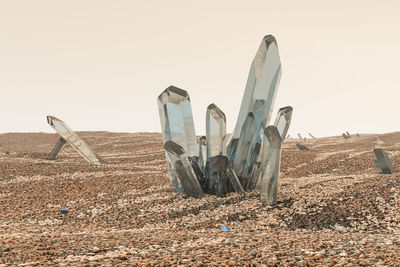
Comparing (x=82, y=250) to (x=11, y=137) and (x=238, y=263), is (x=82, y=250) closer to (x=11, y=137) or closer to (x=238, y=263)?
(x=238, y=263)

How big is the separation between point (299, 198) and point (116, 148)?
20.8 meters

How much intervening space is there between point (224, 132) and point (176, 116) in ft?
3.53

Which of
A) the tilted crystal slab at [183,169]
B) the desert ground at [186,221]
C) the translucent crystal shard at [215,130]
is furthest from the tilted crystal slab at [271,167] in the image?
the tilted crystal slab at [183,169]

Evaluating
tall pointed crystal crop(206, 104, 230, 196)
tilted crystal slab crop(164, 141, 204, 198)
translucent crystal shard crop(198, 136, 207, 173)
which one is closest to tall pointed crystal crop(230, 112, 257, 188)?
tall pointed crystal crop(206, 104, 230, 196)

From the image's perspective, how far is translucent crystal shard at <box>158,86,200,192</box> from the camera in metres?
8.84

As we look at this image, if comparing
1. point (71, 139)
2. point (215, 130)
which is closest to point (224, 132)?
point (215, 130)

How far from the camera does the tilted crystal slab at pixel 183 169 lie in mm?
8469

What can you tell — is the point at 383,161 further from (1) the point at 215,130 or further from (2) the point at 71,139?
(2) the point at 71,139

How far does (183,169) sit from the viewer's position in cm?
860

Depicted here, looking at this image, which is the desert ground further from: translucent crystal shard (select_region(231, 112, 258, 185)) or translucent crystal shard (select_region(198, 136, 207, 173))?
translucent crystal shard (select_region(198, 136, 207, 173))

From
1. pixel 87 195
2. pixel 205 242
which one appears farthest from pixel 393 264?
pixel 87 195

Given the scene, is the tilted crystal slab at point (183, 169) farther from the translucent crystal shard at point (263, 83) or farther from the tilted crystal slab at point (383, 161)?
the tilted crystal slab at point (383, 161)

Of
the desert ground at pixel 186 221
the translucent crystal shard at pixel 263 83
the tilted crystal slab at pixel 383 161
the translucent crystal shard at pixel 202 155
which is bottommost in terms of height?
the desert ground at pixel 186 221

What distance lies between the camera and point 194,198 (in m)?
8.70
